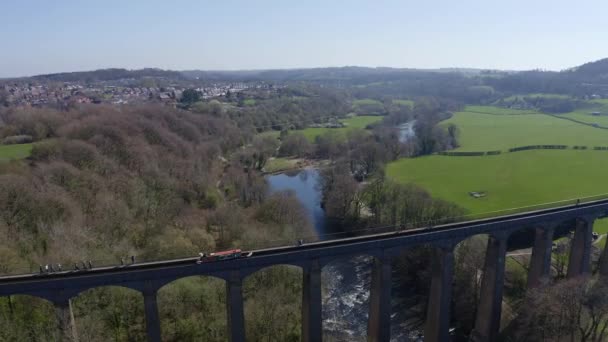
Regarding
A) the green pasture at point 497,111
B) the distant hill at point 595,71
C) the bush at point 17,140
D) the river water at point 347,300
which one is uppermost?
the distant hill at point 595,71

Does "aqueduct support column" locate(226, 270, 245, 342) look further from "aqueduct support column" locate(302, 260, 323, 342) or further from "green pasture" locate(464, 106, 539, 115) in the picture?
"green pasture" locate(464, 106, 539, 115)

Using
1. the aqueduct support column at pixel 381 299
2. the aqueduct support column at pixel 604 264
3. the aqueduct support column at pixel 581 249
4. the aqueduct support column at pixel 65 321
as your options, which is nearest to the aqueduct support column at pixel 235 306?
the aqueduct support column at pixel 65 321

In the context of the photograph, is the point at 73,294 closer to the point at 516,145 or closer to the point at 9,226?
the point at 9,226

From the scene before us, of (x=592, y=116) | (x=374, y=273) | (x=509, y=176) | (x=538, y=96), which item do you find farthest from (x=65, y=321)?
(x=538, y=96)

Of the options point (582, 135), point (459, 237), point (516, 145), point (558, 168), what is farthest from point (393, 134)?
point (459, 237)

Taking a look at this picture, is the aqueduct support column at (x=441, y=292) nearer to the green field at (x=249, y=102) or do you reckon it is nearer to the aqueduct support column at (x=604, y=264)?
the aqueduct support column at (x=604, y=264)

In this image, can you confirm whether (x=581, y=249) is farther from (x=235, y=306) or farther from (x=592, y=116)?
(x=592, y=116)
